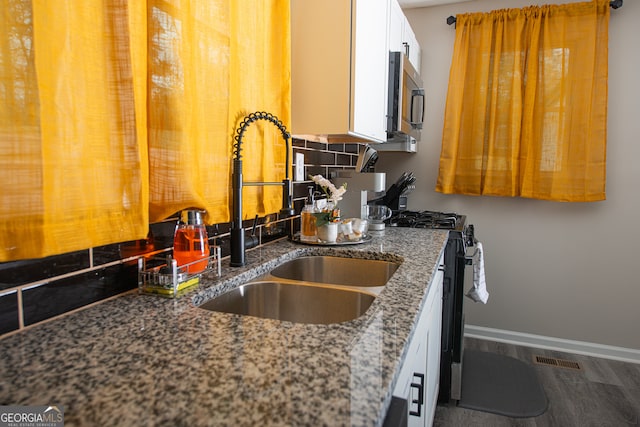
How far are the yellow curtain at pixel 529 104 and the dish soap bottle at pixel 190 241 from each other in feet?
7.09

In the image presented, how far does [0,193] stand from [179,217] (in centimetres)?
Answer: 53

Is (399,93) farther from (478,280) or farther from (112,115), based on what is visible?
(112,115)

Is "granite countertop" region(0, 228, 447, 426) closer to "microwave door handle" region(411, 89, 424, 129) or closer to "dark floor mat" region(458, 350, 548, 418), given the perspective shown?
"dark floor mat" region(458, 350, 548, 418)

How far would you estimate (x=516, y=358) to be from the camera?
2686mm

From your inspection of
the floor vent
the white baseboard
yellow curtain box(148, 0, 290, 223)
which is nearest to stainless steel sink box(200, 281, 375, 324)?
yellow curtain box(148, 0, 290, 223)

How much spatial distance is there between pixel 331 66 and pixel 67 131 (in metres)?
1.17

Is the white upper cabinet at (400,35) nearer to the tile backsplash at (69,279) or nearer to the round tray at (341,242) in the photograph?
the round tray at (341,242)

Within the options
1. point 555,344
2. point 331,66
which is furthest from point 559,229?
point 331,66

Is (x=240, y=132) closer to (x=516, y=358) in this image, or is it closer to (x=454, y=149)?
(x=454, y=149)

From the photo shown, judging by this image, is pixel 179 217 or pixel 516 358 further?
Result: pixel 516 358

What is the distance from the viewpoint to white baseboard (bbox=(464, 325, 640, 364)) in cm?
268

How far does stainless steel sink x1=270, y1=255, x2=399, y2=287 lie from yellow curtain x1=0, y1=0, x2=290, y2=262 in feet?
1.61

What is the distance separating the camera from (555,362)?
263 centimetres

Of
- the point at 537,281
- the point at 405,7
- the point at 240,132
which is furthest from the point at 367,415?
the point at 405,7
